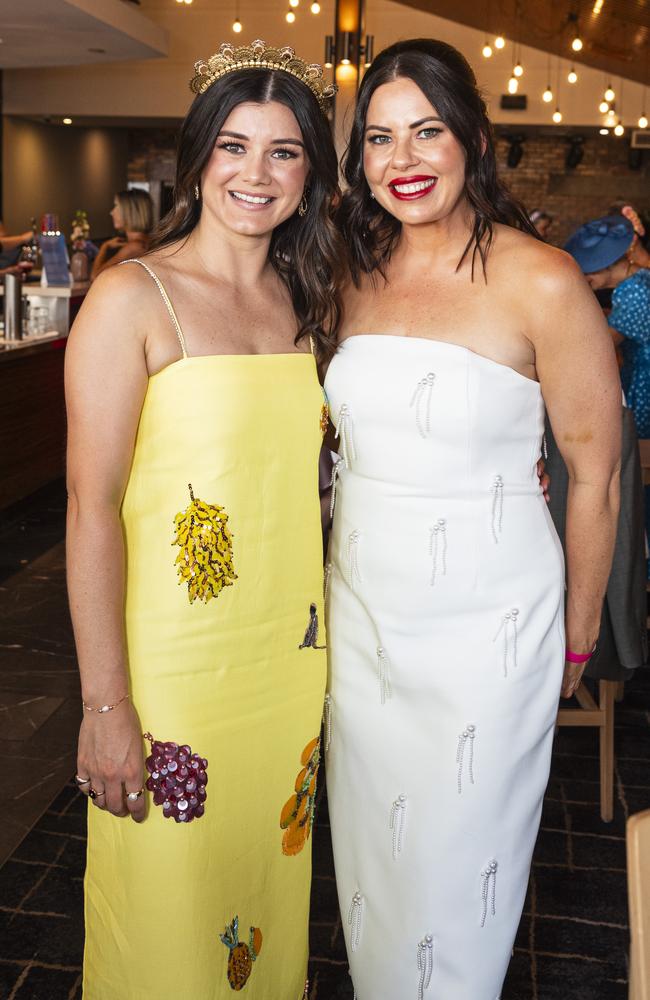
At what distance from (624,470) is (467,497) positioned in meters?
1.27

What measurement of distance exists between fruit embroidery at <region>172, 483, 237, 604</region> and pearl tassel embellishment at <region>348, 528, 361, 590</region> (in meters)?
0.28

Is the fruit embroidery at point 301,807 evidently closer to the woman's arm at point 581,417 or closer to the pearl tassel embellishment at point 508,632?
the pearl tassel embellishment at point 508,632

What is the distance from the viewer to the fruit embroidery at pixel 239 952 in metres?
1.90

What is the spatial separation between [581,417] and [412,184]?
509 mm

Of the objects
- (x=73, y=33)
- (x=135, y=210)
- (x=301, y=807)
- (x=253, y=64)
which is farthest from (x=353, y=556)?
(x=73, y=33)

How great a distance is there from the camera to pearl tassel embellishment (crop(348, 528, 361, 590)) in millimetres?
1912

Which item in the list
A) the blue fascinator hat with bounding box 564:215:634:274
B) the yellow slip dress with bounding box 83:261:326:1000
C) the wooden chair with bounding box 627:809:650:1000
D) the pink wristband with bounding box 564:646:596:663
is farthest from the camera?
the blue fascinator hat with bounding box 564:215:634:274

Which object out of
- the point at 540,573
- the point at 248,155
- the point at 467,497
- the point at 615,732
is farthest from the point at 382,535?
the point at 615,732

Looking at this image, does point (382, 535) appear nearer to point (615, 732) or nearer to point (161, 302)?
point (161, 302)

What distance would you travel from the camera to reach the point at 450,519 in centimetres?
181

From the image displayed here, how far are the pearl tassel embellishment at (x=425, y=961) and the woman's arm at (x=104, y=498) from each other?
65 centimetres

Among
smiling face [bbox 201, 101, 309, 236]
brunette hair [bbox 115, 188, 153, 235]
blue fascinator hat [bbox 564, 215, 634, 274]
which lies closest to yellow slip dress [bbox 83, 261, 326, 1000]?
smiling face [bbox 201, 101, 309, 236]

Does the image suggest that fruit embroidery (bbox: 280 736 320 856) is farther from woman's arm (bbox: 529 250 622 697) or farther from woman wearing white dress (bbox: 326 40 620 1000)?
woman's arm (bbox: 529 250 622 697)

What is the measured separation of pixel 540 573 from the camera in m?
1.87
